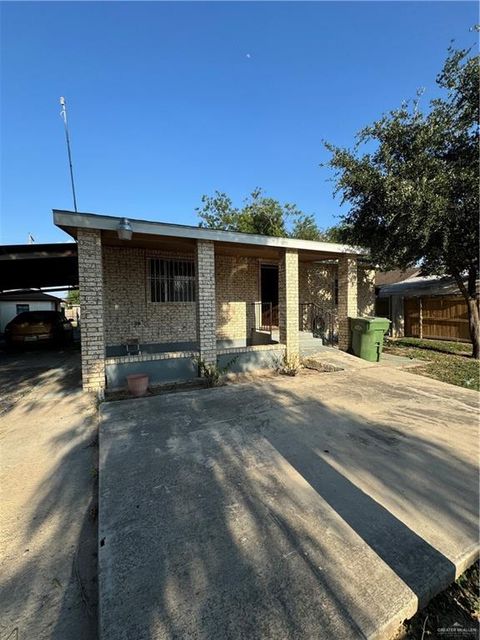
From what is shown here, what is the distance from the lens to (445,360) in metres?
8.57

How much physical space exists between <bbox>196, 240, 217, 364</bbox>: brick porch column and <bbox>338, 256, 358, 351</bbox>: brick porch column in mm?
4333

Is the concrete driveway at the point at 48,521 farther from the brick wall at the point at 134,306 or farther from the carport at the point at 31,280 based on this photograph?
the brick wall at the point at 134,306

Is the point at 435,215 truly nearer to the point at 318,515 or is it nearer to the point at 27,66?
the point at 318,515

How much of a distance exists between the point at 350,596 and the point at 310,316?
32.8 ft

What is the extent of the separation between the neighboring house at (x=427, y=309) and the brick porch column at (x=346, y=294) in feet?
15.0

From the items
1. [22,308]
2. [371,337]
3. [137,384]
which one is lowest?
[137,384]

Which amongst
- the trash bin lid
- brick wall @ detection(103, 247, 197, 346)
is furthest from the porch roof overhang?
the trash bin lid

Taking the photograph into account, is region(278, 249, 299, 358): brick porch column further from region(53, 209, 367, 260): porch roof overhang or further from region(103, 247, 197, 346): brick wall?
region(103, 247, 197, 346): brick wall

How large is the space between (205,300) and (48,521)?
15.2ft

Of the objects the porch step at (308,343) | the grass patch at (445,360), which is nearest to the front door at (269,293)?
the porch step at (308,343)

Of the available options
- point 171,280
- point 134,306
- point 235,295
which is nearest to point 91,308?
point 134,306

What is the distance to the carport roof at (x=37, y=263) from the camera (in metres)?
6.92

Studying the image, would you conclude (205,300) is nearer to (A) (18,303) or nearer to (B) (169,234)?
(B) (169,234)

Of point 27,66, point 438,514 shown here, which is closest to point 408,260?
point 438,514
